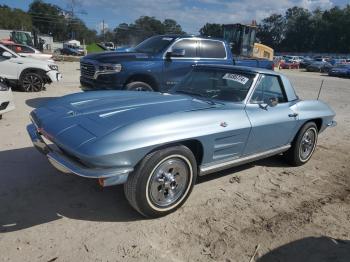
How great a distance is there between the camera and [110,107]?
13.4 feet

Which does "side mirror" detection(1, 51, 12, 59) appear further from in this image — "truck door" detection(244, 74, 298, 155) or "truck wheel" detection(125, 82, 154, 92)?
"truck door" detection(244, 74, 298, 155)

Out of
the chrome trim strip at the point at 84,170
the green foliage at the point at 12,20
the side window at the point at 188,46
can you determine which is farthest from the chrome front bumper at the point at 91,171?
the green foliage at the point at 12,20

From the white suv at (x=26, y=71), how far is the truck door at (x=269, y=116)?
8136 millimetres

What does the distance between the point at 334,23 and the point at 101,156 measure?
4321 inches

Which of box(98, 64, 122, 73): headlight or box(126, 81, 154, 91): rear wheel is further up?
box(98, 64, 122, 73): headlight

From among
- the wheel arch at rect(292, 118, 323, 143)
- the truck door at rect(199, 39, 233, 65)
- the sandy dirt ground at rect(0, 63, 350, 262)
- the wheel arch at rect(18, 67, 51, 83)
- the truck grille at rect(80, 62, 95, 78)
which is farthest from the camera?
the wheel arch at rect(18, 67, 51, 83)

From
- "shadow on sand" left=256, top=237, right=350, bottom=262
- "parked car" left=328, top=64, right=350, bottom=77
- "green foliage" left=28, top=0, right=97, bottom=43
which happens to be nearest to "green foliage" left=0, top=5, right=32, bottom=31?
"green foliage" left=28, top=0, right=97, bottom=43

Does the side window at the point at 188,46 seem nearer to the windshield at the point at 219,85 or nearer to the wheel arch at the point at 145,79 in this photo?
the wheel arch at the point at 145,79

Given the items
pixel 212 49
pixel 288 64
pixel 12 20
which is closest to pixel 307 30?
pixel 288 64

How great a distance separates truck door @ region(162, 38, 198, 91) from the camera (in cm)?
874

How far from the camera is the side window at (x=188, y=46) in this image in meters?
9.02

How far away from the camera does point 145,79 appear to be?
859 centimetres

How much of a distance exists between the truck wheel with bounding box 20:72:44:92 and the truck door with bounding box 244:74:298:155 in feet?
27.1

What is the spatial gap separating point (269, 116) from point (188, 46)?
4.75m
